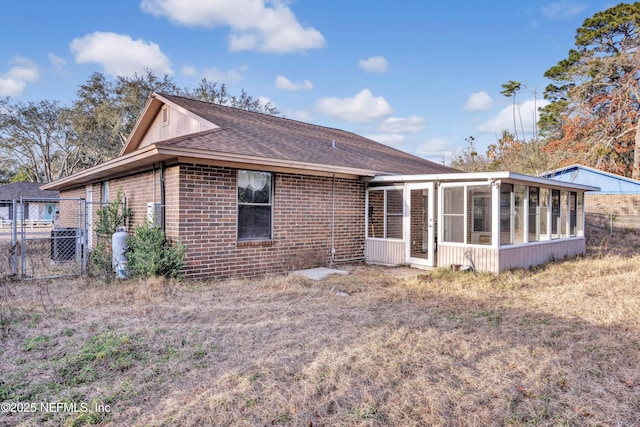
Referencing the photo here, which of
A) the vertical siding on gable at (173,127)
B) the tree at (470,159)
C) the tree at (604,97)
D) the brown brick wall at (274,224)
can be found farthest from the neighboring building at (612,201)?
the vertical siding on gable at (173,127)

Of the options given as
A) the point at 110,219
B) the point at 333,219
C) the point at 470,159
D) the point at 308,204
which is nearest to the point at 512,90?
the point at 470,159

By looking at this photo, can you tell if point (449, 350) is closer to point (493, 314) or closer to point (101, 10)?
point (493, 314)

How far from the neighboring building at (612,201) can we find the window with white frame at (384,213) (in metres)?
14.4

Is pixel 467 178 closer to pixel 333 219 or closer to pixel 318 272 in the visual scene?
pixel 333 219

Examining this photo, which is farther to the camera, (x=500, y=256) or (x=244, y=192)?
(x=500, y=256)

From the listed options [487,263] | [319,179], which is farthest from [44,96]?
[487,263]

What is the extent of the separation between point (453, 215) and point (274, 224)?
4060mm

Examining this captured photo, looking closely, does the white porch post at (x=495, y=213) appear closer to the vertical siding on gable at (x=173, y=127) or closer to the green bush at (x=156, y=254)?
the green bush at (x=156, y=254)

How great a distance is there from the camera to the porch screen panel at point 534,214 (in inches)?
380

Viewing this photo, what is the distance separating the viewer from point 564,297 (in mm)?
6316

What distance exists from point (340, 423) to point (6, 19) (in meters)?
19.4

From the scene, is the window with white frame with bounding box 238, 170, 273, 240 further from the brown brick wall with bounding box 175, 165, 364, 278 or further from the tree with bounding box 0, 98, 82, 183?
the tree with bounding box 0, 98, 82, 183

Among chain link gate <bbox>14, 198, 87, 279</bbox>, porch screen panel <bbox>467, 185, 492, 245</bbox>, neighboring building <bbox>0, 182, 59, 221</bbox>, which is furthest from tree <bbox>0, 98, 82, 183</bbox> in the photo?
porch screen panel <bbox>467, 185, 492, 245</bbox>

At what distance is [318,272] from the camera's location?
8531 millimetres
